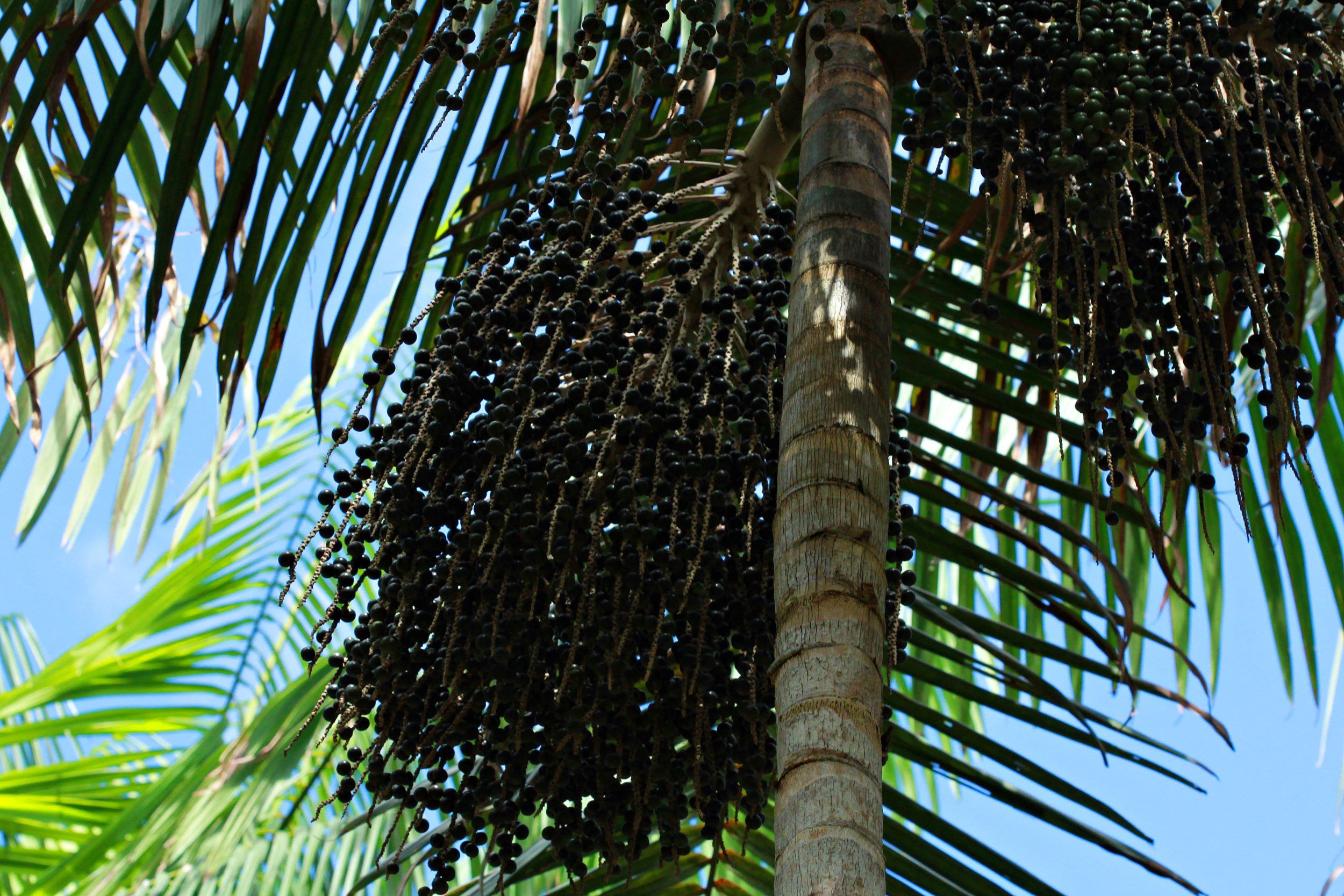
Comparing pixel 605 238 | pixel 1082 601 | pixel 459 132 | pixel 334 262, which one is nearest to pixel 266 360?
pixel 334 262

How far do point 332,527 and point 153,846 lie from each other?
1849 millimetres

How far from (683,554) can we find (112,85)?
1.61 m

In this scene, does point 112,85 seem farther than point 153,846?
No

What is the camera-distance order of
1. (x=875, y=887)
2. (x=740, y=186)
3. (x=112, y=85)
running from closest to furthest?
(x=875, y=887) → (x=740, y=186) → (x=112, y=85)

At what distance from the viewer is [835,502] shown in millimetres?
1422

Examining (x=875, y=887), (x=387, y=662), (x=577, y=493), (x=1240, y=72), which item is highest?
(x=1240, y=72)

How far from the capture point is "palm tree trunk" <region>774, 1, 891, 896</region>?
4.01 feet

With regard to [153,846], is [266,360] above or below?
above

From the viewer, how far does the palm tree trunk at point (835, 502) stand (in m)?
1.22

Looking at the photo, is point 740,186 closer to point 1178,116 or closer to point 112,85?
point 1178,116

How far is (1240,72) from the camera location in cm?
182

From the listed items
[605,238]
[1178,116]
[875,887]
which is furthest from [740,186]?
[875,887]

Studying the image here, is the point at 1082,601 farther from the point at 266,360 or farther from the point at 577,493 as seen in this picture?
the point at 266,360

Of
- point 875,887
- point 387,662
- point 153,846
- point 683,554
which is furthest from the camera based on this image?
point 153,846
